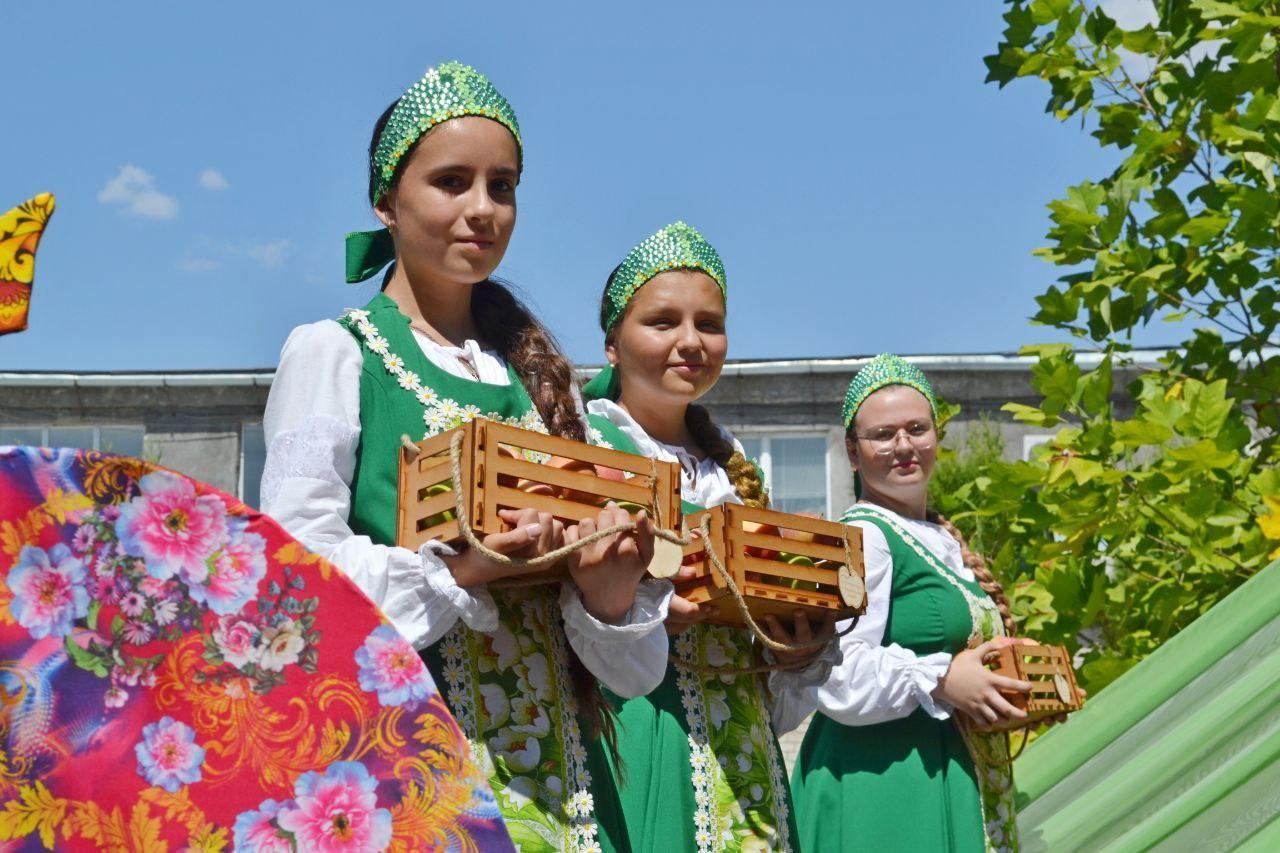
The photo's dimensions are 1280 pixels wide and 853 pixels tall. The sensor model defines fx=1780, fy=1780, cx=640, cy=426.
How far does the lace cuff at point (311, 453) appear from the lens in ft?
6.61

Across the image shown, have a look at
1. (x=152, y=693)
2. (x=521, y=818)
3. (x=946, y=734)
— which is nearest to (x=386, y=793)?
(x=152, y=693)

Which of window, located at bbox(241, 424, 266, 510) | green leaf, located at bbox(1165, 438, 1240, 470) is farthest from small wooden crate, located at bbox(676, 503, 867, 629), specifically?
Result: window, located at bbox(241, 424, 266, 510)

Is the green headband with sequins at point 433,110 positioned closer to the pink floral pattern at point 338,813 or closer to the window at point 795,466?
the pink floral pattern at point 338,813

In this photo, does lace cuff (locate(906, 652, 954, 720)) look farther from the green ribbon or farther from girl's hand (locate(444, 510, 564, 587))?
girl's hand (locate(444, 510, 564, 587))

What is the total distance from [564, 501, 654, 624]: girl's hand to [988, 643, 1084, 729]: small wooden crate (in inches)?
58.1

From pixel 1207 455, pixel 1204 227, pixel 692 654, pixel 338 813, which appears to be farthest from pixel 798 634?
pixel 1204 227

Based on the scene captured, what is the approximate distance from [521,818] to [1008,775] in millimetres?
1783

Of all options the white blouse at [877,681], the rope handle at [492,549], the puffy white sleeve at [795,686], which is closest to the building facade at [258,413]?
the white blouse at [877,681]

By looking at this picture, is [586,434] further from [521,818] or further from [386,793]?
[386,793]

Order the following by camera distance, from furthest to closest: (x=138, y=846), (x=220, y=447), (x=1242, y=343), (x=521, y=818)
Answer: (x=220, y=447), (x=1242, y=343), (x=521, y=818), (x=138, y=846)

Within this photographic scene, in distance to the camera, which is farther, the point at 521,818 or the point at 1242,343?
the point at 1242,343

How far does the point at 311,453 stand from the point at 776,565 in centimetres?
73

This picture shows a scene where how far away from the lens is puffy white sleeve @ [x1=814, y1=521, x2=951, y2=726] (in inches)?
126

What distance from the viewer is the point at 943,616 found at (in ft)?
11.2
